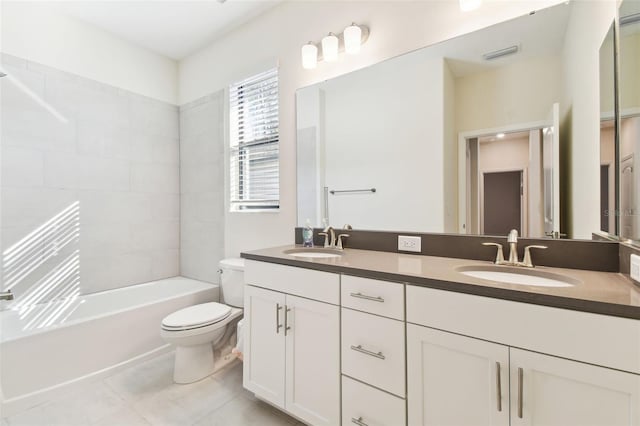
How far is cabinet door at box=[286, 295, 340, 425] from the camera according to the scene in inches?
52.0

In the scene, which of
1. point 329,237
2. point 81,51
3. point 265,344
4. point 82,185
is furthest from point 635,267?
point 81,51

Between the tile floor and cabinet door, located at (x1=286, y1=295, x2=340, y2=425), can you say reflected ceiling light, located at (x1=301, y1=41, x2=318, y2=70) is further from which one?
the tile floor

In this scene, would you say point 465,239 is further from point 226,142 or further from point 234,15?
point 234,15

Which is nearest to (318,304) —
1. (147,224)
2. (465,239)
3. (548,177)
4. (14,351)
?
(465,239)

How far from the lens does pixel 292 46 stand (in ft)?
7.29

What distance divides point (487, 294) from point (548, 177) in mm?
772

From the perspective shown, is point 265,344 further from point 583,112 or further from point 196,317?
point 583,112

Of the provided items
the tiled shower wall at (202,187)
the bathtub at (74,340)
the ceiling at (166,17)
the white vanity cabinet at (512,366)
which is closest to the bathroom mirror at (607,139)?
the white vanity cabinet at (512,366)

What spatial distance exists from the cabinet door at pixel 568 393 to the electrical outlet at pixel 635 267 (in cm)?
34

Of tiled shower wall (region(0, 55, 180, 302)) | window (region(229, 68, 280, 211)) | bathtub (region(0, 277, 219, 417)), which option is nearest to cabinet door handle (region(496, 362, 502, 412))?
window (region(229, 68, 280, 211))

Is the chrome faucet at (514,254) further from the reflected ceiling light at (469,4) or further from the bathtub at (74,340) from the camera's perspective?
the bathtub at (74,340)

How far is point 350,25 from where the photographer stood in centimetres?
191

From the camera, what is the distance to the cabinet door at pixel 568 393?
77 centimetres

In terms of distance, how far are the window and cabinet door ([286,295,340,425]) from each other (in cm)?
114
